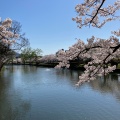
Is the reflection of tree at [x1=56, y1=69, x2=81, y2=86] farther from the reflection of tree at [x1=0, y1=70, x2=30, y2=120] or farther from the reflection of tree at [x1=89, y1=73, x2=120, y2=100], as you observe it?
the reflection of tree at [x1=0, y1=70, x2=30, y2=120]

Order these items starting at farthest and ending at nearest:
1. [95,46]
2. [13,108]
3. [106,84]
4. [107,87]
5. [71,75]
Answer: [71,75] → [106,84] → [107,87] → [13,108] → [95,46]

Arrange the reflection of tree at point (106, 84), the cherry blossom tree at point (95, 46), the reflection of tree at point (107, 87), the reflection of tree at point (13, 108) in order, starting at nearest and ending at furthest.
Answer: the cherry blossom tree at point (95, 46) → the reflection of tree at point (13, 108) → the reflection of tree at point (107, 87) → the reflection of tree at point (106, 84)

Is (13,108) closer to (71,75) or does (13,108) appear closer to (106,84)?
(106,84)

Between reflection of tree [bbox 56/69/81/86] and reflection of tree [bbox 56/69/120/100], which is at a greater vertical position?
reflection of tree [bbox 56/69/81/86]

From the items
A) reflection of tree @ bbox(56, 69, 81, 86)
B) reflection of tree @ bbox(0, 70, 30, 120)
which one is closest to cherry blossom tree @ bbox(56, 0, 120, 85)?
reflection of tree @ bbox(0, 70, 30, 120)

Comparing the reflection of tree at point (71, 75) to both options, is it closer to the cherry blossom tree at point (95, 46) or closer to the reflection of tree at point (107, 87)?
the reflection of tree at point (107, 87)

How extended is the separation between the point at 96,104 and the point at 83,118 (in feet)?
7.52

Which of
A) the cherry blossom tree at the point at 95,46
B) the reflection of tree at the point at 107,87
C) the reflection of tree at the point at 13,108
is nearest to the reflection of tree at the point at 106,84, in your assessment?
the reflection of tree at the point at 107,87

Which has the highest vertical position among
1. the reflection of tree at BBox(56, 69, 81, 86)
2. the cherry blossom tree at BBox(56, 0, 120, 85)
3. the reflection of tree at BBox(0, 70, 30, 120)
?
the cherry blossom tree at BBox(56, 0, 120, 85)

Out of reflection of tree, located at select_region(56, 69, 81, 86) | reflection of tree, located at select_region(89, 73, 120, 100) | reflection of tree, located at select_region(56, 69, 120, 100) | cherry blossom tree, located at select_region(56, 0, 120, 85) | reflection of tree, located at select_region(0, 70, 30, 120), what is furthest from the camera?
reflection of tree, located at select_region(56, 69, 81, 86)

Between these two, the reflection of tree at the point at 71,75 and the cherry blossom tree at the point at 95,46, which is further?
the reflection of tree at the point at 71,75

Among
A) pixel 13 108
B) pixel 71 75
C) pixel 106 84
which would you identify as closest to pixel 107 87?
pixel 106 84

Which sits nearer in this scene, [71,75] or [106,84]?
[106,84]

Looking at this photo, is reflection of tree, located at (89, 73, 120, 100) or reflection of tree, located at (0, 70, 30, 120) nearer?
reflection of tree, located at (0, 70, 30, 120)
